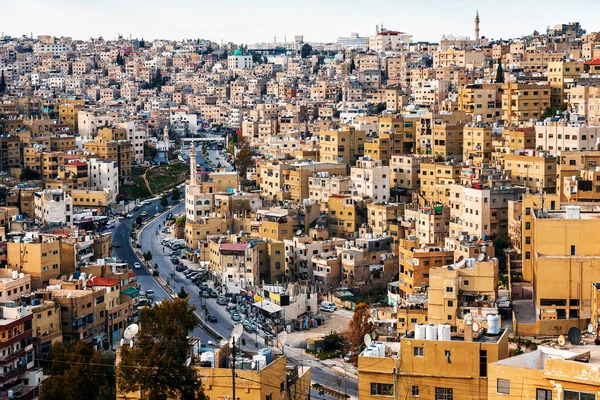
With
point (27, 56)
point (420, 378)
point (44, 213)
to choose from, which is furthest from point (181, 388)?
point (27, 56)

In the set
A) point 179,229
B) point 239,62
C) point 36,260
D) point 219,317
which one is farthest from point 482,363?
point 239,62

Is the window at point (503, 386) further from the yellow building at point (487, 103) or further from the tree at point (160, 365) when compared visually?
the yellow building at point (487, 103)

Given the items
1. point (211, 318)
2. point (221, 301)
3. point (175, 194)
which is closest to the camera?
point (211, 318)

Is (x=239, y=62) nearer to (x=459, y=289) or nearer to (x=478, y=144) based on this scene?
(x=478, y=144)

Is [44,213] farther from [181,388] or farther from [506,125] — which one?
[181,388]

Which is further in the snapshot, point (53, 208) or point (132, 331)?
point (53, 208)

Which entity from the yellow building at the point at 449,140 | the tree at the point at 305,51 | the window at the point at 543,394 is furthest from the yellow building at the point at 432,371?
the tree at the point at 305,51
